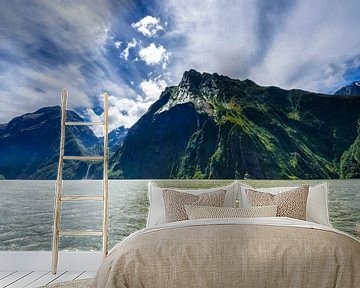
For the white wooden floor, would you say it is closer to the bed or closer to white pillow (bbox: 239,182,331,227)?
the bed

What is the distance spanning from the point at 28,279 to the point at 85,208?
4.00ft

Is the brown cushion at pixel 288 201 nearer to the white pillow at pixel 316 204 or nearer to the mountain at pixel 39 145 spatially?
the white pillow at pixel 316 204

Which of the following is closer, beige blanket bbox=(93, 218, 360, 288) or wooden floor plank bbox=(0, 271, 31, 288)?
beige blanket bbox=(93, 218, 360, 288)

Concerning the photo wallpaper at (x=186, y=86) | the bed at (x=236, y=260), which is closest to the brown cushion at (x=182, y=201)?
the bed at (x=236, y=260)

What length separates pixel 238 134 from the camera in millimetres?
5457

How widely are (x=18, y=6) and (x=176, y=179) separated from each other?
2969 mm

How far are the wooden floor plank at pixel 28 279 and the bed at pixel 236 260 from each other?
1816mm

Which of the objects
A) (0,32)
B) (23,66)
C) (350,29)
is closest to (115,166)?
(23,66)

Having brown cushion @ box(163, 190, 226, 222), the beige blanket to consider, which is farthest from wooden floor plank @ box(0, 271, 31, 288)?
the beige blanket

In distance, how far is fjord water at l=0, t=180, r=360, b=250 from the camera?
201 inches

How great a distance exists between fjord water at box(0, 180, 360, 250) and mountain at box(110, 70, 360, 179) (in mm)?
153

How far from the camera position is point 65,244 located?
510cm

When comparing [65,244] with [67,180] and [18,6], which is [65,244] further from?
[18,6]

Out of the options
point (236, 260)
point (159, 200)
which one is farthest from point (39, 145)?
point (236, 260)
